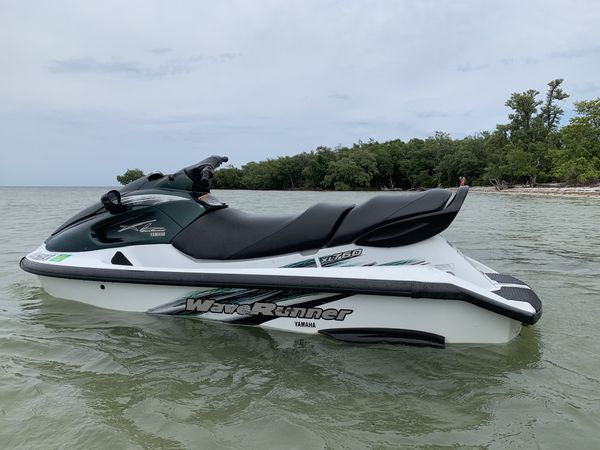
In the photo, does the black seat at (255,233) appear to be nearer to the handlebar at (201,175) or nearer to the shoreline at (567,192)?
the handlebar at (201,175)

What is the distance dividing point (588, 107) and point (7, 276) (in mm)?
45460

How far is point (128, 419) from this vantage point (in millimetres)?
1949

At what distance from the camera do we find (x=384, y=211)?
107 inches

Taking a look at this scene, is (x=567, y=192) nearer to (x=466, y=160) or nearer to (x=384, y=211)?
(x=466, y=160)

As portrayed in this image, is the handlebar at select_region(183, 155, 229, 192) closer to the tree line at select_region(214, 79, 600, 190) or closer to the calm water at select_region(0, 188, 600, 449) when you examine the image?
the calm water at select_region(0, 188, 600, 449)

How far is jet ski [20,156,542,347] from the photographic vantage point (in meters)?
2.48

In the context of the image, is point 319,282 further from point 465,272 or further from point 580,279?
point 580,279

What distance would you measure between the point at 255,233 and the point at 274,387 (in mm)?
1065

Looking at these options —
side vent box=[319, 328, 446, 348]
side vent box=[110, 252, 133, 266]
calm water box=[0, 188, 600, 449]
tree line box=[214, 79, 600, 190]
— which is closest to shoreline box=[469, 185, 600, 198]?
tree line box=[214, 79, 600, 190]

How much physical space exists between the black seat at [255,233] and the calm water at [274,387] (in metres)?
0.50

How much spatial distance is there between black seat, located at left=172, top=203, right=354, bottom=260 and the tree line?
40929 millimetres

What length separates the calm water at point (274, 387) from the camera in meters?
1.83

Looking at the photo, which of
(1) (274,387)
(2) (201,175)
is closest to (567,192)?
(2) (201,175)

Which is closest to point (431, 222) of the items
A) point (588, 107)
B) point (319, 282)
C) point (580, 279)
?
point (319, 282)
